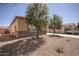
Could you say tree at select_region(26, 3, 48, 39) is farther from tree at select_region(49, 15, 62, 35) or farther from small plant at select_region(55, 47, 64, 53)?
small plant at select_region(55, 47, 64, 53)

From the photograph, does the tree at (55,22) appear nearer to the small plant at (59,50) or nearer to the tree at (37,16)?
the tree at (37,16)

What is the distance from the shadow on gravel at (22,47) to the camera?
2896 mm

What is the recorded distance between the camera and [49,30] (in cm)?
304

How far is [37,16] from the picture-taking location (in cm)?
301

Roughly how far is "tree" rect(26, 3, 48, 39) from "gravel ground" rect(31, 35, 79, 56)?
0.90ft

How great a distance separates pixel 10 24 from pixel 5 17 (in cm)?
16

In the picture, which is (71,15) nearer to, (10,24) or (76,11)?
(76,11)

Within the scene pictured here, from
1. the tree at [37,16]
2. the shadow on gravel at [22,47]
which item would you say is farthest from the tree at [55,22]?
the shadow on gravel at [22,47]

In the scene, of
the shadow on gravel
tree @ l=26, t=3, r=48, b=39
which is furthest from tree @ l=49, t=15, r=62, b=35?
the shadow on gravel

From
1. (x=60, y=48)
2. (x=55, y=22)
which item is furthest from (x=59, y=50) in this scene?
(x=55, y=22)

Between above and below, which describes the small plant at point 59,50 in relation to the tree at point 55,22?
below

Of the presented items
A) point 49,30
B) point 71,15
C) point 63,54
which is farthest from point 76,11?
point 63,54

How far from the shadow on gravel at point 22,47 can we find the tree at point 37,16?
0.26 m

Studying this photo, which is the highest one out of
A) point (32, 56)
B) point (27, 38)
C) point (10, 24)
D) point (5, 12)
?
point (5, 12)
